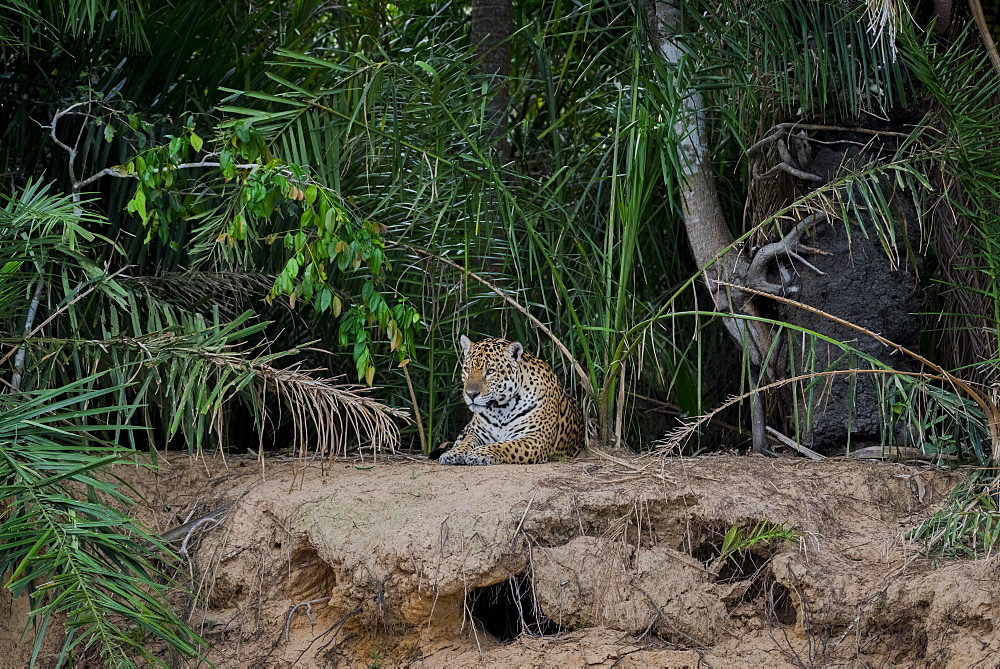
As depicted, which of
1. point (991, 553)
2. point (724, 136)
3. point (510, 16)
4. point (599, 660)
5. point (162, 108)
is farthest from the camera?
point (510, 16)

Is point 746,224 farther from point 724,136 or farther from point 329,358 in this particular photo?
point 329,358

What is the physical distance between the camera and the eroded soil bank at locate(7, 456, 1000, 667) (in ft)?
17.6

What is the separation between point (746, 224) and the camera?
8023 millimetres

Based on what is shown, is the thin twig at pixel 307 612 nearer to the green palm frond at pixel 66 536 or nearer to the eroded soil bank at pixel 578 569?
the eroded soil bank at pixel 578 569

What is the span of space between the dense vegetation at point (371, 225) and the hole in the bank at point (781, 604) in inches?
45.7

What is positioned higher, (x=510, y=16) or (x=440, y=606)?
(x=510, y=16)

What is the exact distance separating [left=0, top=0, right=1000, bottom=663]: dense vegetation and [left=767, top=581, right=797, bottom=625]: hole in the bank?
3.81 ft

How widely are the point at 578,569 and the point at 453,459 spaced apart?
5.16 ft

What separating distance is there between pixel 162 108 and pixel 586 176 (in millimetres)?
3268

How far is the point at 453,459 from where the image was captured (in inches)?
270

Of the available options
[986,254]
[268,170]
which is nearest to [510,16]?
[268,170]

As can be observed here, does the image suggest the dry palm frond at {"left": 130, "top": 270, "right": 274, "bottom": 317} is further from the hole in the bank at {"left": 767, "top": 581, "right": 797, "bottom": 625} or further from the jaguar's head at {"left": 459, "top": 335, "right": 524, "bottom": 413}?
the hole in the bank at {"left": 767, "top": 581, "right": 797, "bottom": 625}

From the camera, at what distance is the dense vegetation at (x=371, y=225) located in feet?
16.8

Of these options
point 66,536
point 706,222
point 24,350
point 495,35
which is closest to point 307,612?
point 66,536
